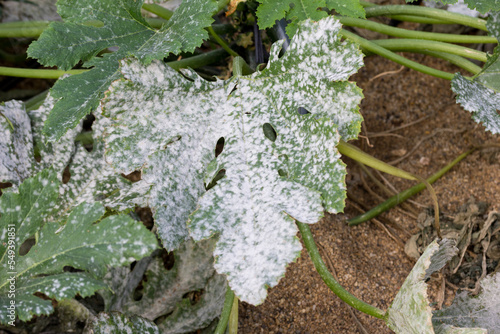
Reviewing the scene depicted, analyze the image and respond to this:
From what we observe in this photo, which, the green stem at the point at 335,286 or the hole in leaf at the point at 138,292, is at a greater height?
the green stem at the point at 335,286

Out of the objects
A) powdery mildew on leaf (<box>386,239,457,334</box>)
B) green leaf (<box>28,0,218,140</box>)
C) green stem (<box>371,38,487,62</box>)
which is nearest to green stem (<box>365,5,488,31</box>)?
green stem (<box>371,38,487,62</box>)

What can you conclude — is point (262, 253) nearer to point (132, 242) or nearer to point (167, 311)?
point (132, 242)

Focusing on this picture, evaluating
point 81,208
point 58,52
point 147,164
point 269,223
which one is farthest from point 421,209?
point 58,52

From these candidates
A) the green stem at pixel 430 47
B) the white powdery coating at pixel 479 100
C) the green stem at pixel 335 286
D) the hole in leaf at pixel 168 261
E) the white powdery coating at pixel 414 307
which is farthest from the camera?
the hole in leaf at pixel 168 261

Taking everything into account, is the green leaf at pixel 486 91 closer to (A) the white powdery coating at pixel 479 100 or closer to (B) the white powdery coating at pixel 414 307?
(A) the white powdery coating at pixel 479 100

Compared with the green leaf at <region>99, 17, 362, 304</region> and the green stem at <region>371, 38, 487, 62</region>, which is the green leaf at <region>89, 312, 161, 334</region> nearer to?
the green leaf at <region>99, 17, 362, 304</region>

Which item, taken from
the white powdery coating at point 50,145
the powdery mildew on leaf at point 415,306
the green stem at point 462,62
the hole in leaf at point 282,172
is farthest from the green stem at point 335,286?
the green stem at point 462,62

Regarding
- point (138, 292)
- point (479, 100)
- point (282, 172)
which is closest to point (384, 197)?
point (479, 100)
